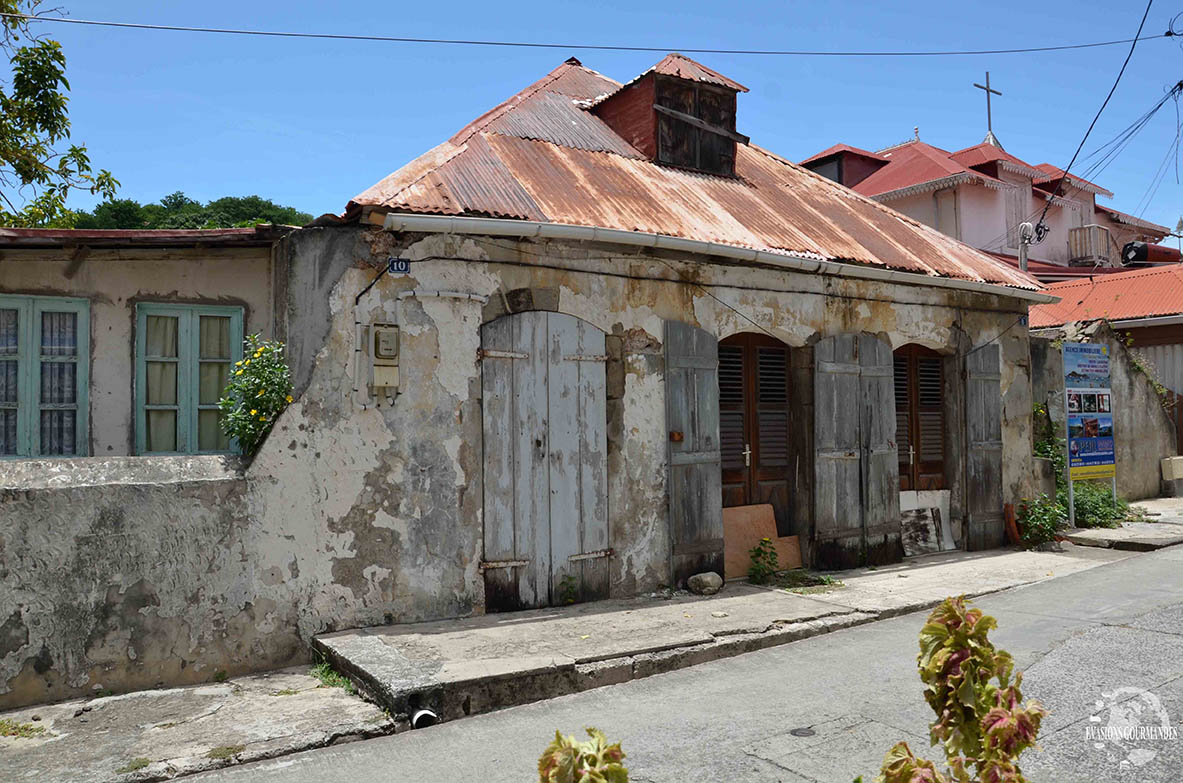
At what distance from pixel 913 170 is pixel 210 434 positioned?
21521 mm

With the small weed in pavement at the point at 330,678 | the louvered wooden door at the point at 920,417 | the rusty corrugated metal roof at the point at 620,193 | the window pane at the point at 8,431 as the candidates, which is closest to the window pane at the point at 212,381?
the window pane at the point at 8,431

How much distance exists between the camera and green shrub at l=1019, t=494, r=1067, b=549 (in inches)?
400

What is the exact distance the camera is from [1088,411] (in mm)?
10867

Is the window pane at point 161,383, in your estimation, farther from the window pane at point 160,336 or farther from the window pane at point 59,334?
the window pane at point 59,334

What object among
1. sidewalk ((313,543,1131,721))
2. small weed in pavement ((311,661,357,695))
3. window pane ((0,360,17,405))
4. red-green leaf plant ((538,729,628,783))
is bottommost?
small weed in pavement ((311,661,357,695))

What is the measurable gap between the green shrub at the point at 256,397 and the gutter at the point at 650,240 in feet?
3.94

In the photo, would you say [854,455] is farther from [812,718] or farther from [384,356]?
[384,356]

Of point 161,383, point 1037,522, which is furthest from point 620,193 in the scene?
point 1037,522

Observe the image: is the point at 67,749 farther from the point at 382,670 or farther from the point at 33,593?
the point at 382,670

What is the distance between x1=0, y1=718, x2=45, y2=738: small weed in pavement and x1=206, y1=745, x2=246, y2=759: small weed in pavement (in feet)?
3.52

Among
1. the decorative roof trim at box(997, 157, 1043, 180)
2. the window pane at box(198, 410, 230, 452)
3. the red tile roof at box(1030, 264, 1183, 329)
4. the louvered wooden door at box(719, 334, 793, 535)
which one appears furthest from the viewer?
the decorative roof trim at box(997, 157, 1043, 180)

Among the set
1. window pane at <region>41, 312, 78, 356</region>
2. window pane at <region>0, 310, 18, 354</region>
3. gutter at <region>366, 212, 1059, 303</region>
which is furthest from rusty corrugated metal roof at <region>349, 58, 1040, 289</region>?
window pane at <region>0, 310, 18, 354</region>

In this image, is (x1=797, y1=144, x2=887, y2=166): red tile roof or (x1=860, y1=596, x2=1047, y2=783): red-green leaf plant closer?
(x1=860, y1=596, x2=1047, y2=783): red-green leaf plant

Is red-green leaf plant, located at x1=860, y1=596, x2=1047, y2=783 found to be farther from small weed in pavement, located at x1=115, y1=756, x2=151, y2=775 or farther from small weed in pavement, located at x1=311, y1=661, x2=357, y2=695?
small weed in pavement, located at x1=311, y1=661, x2=357, y2=695
